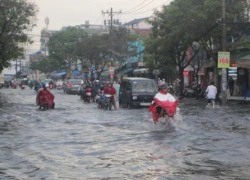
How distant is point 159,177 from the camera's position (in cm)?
988

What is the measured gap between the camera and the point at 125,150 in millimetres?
13656

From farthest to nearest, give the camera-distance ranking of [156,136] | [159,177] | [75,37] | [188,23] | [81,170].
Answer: [75,37]
[188,23]
[156,136]
[81,170]
[159,177]

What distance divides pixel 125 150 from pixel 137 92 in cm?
1894

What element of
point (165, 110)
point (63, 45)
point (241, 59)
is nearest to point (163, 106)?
point (165, 110)

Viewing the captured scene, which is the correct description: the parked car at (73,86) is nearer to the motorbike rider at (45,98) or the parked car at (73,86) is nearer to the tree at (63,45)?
the motorbike rider at (45,98)

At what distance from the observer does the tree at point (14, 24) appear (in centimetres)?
4728

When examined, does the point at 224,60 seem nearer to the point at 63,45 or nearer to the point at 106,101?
the point at 106,101

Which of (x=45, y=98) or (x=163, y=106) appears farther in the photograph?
(x=45, y=98)

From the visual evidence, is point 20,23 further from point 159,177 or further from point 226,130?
point 159,177

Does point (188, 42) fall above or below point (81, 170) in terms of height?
above

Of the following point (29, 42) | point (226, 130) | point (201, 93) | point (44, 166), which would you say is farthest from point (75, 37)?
point (44, 166)

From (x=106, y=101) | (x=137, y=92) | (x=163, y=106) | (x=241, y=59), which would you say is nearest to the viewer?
(x=163, y=106)

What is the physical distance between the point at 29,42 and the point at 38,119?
28895mm

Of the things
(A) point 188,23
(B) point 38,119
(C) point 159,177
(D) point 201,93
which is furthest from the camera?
(D) point 201,93
